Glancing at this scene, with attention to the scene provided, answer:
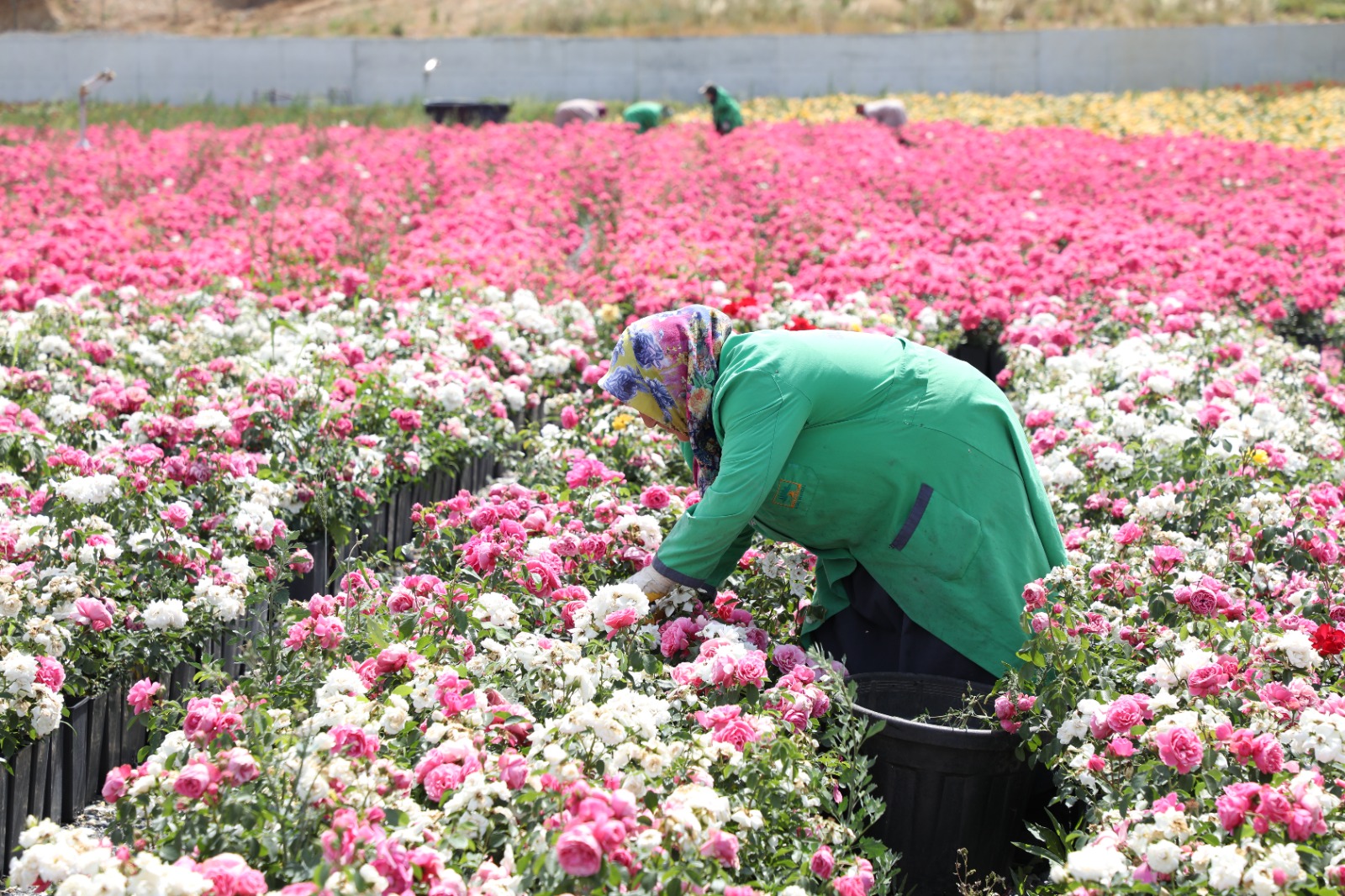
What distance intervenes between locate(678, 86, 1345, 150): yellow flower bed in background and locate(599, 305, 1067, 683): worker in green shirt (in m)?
12.5

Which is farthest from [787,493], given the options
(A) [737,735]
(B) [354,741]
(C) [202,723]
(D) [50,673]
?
(D) [50,673]

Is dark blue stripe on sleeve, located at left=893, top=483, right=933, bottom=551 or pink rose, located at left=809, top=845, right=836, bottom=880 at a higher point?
dark blue stripe on sleeve, located at left=893, top=483, right=933, bottom=551

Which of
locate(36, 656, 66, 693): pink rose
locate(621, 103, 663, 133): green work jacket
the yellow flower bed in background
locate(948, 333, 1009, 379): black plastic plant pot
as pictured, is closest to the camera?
locate(36, 656, 66, 693): pink rose

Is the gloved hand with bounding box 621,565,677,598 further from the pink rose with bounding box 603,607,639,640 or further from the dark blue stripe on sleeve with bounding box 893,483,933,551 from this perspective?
the pink rose with bounding box 603,607,639,640

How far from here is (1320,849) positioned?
2.00 m

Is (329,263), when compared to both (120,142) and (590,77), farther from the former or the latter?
(590,77)

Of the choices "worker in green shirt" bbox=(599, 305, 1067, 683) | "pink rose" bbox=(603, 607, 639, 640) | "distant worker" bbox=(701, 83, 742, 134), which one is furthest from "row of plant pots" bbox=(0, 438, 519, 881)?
"distant worker" bbox=(701, 83, 742, 134)

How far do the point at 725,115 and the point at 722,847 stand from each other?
1354 cm

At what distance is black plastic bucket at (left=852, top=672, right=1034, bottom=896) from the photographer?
2604 millimetres

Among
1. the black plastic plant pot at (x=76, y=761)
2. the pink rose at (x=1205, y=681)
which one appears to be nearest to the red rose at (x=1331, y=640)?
the pink rose at (x=1205, y=681)

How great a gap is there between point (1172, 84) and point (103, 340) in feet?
78.6

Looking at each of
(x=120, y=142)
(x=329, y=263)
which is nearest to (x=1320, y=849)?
(x=329, y=263)

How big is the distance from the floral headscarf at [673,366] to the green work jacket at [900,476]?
0.05m

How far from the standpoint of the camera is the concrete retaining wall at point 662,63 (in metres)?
25.2
